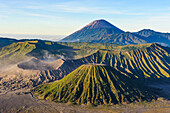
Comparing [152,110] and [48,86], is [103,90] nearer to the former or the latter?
[152,110]

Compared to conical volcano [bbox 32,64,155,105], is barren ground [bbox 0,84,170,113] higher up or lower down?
lower down

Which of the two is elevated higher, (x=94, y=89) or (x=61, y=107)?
(x=94, y=89)

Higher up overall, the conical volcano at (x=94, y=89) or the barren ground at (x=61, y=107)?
the conical volcano at (x=94, y=89)

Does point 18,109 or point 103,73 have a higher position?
point 103,73

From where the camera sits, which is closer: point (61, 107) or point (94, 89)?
point (61, 107)

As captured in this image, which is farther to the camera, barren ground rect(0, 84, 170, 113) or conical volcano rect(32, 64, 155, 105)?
conical volcano rect(32, 64, 155, 105)

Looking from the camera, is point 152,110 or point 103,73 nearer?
point 152,110

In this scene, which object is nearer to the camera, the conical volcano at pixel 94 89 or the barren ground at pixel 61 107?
the barren ground at pixel 61 107

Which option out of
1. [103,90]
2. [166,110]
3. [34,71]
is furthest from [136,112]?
[34,71]
